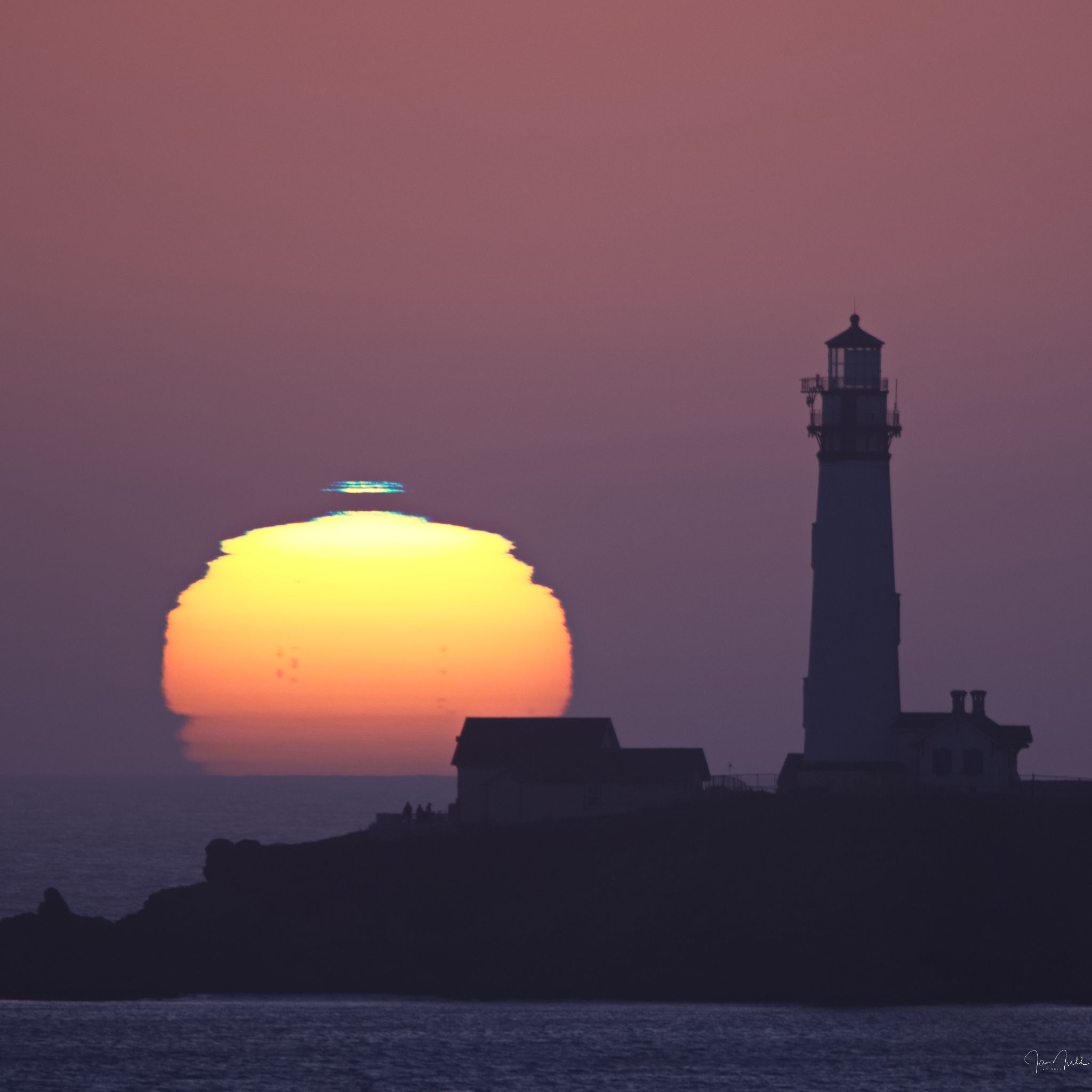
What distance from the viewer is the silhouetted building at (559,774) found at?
88.9 metres

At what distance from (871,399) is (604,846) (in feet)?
63.6

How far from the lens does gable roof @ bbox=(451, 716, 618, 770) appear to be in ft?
301

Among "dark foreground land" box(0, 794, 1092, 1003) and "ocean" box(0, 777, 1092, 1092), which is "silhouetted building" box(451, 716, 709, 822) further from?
"ocean" box(0, 777, 1092, 1092)

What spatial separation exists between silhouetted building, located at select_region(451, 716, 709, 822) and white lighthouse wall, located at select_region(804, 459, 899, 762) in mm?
6866

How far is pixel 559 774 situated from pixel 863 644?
1367 centimetres

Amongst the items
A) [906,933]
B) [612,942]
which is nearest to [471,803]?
[612,942]

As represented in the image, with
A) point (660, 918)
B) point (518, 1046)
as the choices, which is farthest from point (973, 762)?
point (518, 1046)

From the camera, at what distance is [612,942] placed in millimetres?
75688

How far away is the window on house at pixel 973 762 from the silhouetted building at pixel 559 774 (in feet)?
34.0

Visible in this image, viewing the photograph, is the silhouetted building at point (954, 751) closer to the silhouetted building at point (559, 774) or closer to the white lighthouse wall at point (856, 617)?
the white lighthouse wall at point (856, 617)

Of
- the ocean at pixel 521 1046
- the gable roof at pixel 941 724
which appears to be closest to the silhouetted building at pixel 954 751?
the gable roof at pixel 941 724

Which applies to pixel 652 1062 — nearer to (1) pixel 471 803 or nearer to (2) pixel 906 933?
(2) pixel 906 933

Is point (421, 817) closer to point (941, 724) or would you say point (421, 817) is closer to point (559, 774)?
point (559, 774)

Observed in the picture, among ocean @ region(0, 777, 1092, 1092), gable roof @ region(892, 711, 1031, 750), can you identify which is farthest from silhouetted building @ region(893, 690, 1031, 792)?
ocean @ region(0, 777, 1092, 1092)
